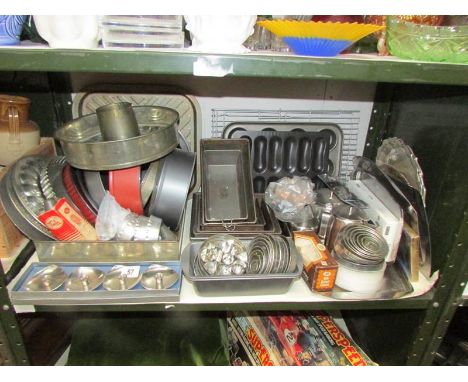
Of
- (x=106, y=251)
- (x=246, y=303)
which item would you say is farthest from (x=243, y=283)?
(x=106, y=251)

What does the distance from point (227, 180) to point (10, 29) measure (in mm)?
569

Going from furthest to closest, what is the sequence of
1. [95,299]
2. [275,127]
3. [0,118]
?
[275,127] → [0,118] → [95,299]

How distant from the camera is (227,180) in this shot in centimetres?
90

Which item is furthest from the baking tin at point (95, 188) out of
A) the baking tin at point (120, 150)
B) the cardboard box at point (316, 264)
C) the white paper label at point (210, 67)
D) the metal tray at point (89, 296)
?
the cardboard box at point (316, 264)

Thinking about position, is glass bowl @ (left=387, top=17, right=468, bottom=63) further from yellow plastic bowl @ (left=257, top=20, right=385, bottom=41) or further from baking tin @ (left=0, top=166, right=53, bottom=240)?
baking tin @ (left=0, top=166, right=53, bottom=240)

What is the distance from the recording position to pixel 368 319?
997mm

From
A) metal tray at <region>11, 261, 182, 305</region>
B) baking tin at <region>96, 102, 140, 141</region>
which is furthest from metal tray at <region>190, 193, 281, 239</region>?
baking tin at <region>96, 102, 140, 141</region>

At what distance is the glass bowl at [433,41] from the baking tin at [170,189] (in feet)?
1.63

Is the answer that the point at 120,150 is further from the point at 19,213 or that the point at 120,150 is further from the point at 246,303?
the point at 246,303

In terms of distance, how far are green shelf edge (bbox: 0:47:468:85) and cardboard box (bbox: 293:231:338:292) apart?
361 mm
